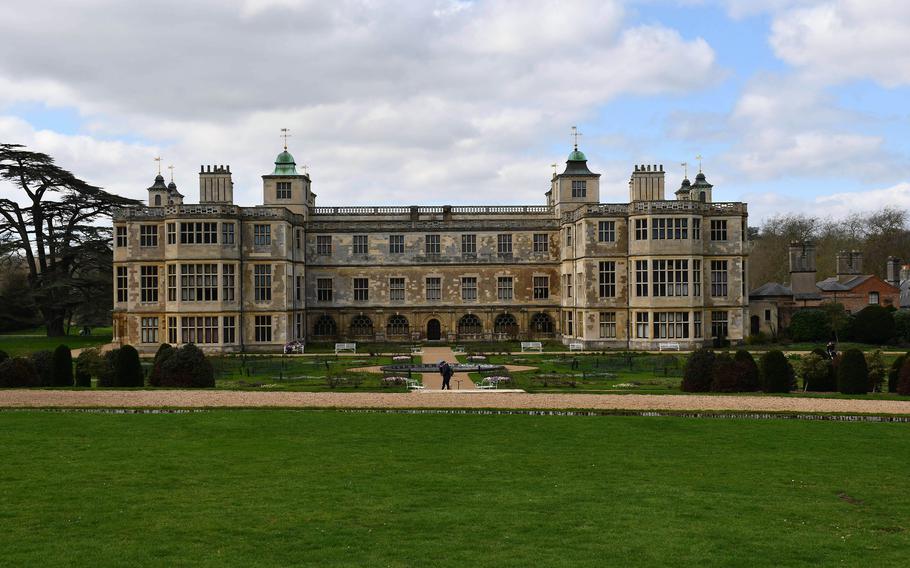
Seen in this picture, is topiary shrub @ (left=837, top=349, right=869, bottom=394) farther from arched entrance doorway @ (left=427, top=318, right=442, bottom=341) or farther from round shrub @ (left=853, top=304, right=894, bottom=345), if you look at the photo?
arched entrance doorway @ (left=427, top=318, right=442, bottom=341)

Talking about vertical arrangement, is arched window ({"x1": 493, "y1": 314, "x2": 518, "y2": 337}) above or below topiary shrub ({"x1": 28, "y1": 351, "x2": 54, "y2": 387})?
above

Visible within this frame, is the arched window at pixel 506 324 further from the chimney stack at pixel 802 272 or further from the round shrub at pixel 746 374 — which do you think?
the round shrub at pixel 746 374

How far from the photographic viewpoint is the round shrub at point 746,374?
29641 mm

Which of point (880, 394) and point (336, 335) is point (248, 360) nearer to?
point (336, 335)

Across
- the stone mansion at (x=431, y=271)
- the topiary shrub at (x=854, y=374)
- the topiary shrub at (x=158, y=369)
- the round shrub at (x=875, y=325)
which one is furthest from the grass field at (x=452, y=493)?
the round shrub at (x=875, y=325)

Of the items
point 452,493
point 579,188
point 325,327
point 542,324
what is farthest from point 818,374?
point 325,327

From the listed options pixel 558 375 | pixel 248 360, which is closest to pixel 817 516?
pixel 558 375

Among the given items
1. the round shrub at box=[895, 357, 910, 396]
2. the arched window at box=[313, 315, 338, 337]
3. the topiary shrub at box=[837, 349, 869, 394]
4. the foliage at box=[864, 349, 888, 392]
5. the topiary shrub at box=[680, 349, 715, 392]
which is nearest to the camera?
the round shrub at box=[895, 357, 910, 396]

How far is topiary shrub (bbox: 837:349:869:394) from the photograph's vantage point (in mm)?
28531

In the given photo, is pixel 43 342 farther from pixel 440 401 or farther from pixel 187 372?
pixel 440 401

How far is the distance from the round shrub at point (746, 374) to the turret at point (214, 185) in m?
37.7

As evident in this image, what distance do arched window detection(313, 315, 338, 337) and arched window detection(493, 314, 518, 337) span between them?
35.6 feet

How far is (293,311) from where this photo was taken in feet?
177

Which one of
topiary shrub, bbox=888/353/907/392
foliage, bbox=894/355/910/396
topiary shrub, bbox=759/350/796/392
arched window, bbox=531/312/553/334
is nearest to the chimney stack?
arched window, bbox=531/312/553/334
